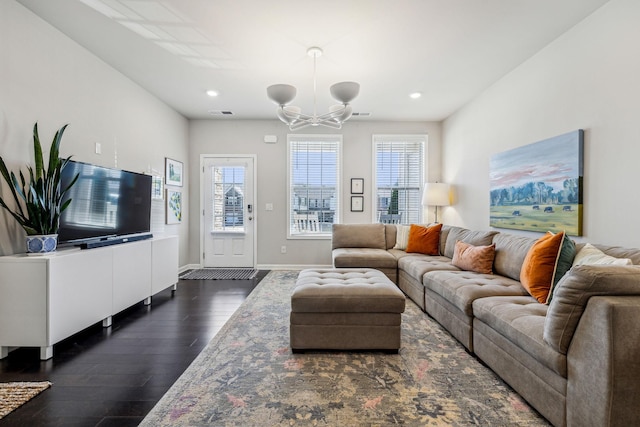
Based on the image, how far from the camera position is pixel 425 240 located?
4.23 metres

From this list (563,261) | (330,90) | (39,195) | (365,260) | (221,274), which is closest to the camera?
(563,261)

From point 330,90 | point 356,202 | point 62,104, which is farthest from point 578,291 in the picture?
point 356,202

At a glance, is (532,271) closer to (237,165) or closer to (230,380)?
(230,380)

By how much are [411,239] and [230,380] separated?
Result: 315cm

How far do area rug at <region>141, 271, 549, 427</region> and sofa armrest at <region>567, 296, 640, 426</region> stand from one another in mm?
378

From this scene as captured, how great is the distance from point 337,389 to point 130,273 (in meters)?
2.37

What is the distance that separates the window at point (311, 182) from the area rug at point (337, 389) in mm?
2992

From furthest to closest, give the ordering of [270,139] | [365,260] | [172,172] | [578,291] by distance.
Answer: [270,139] → [172,172] → [365,260] → [578,291]

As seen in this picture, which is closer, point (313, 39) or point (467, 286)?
point (467, 286)

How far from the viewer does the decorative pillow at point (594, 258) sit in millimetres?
1796

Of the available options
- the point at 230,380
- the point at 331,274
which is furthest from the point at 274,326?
the point at 230,380

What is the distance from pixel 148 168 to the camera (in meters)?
4.09

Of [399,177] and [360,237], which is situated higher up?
[399,177]

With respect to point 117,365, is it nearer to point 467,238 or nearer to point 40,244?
point 40,244
